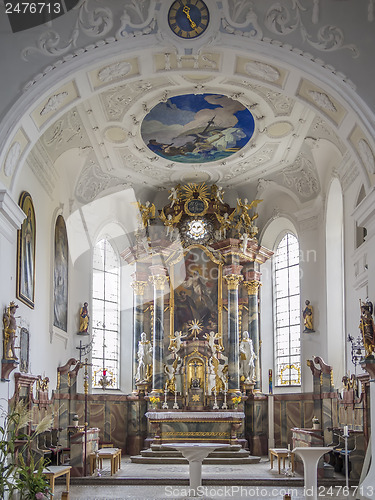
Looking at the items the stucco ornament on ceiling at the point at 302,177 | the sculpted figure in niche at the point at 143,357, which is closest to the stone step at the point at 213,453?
the sculpted figure in niche at the point at 143,357

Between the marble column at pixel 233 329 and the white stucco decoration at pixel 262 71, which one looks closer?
the white stucco decoration at pixel 262 71

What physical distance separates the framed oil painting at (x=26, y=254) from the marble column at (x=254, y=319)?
26.2ft

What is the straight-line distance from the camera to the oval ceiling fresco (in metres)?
Answer: 16.3

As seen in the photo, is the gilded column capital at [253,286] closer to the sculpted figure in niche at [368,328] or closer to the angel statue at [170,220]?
the angel statue at [170,220]

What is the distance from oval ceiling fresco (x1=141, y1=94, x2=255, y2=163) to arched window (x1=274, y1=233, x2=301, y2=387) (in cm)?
406

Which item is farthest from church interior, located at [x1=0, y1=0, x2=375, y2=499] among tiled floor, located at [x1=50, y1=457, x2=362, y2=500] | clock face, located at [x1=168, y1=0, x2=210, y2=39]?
tiled floor, located at [x1=50, y1=457, x2=362, y2=500]

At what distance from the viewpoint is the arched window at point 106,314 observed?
20.8m

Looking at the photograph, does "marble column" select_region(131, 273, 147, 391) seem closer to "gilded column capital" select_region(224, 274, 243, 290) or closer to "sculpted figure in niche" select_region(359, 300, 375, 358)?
"gilded column capital" select_region(224, 274, 243, 290)

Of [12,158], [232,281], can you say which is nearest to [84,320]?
[232,281]

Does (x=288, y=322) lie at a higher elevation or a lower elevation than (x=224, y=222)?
lower

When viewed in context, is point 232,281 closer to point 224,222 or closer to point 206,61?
point 224,222

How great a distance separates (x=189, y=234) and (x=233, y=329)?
3326 millimetres

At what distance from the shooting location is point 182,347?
20.2 m

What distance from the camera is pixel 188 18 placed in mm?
11828
